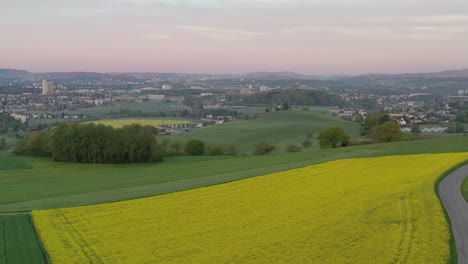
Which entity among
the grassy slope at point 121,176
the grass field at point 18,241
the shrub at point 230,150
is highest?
the grass field at point 18,241

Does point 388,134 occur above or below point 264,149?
above

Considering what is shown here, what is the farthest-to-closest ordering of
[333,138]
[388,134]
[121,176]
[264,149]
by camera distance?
1. [264,149]
2. [388,134]
3. [333,138]
4. [121,176]

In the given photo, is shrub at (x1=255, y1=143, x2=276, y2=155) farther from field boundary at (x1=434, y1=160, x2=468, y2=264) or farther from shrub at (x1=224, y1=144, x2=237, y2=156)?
field boundary at (x1=434, y1=160, x2=468, y2=264)

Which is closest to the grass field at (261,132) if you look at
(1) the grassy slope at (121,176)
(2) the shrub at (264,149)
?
(2) the shrub at (264,149)

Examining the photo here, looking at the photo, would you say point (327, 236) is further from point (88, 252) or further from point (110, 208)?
point (110, 208)

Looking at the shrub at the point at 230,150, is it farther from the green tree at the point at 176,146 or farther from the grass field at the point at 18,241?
the grass field at the point at 18,241

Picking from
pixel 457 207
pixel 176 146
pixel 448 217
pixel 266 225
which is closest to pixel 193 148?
pixel 176 146

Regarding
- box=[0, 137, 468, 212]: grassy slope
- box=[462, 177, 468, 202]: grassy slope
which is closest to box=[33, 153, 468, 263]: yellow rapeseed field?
box=[462, 177, 468, 202]: grassy slope

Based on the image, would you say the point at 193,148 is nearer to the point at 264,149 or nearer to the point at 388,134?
the point at 264,149
